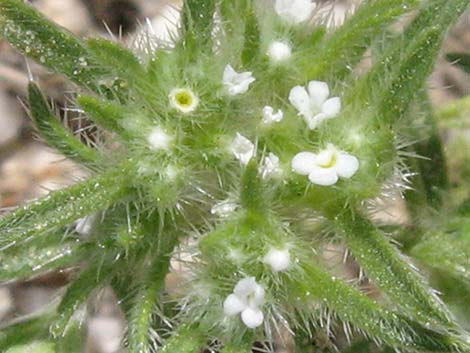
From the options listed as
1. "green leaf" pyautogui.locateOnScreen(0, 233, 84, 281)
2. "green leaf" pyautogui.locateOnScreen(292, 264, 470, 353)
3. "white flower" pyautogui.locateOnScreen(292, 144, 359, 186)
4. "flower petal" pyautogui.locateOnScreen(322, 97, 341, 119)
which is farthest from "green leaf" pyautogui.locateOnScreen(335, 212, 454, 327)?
"green leaf" pyautogui.locateOnScreen(0, 233, 84, 281)

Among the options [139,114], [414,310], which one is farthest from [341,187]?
[139,114]

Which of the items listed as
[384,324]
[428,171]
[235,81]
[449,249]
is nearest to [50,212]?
[235,81]

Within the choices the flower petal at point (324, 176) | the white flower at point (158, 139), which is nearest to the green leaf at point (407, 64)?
the flower petal at point (324, 176)

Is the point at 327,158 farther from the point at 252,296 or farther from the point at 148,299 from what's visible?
the point at 148,299

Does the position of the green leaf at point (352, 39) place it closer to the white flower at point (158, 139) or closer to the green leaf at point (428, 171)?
the white flower at point (158, 139)

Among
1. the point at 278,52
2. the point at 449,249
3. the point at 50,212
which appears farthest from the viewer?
the point at 449,249

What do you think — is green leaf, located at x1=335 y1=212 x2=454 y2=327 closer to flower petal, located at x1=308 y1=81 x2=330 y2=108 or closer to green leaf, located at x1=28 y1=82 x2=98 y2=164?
flower petal, located at x1=308 y1=81 x2=330 y2=108

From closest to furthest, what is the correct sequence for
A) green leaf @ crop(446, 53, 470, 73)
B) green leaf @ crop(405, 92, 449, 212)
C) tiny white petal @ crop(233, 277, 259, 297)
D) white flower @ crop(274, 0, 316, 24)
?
tiny white petal @ crop(233, 277, 259, 297), white flower @ crop(274, 0, 316, 24), green leaf @ crop(405, 92, 449, 212), green leaf @ crop(446, 53, 470, 73)
